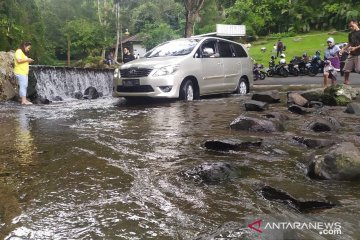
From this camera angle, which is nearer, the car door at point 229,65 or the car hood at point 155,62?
the car hood at point 155,62

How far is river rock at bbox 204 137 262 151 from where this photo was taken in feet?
14.5

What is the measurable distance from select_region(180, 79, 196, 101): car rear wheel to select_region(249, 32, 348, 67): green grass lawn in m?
23.6

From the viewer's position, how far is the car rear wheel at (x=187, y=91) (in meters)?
9.62

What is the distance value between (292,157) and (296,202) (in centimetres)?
140

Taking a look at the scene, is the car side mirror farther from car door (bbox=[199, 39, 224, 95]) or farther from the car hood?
the car hood

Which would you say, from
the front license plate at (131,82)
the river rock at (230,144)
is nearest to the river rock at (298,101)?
the front license plate at (131,82)

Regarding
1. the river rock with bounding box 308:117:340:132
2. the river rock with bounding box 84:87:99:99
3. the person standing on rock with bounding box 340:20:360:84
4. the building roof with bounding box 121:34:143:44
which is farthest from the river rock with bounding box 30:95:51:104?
the building roof with bounding box 121:34:143:44

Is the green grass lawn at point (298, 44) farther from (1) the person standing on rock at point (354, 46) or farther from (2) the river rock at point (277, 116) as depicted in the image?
(2) the river rock at point (277, 116)

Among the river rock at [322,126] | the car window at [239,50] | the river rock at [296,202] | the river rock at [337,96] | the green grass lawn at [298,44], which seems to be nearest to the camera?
the river rock at [296,202]

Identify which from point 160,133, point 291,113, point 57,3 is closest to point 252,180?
point 160,133

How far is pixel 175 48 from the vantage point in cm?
1012

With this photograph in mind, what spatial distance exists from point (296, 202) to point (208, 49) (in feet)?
26.1

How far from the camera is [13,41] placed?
86.3ft

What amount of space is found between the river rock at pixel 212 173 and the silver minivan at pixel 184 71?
5.82m
